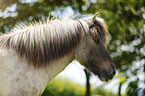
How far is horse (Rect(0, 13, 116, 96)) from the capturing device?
1.73 meters

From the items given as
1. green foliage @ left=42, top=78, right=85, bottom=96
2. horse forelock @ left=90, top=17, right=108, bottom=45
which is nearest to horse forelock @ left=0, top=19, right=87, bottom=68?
horse forelock @ left=90, top=17, right=108, bottom=45

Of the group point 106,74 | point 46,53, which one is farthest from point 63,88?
point 46,53

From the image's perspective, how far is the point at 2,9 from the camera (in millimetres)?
5191

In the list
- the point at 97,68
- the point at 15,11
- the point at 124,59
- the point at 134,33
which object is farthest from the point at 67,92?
the point at 97,68

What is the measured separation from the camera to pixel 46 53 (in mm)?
1974

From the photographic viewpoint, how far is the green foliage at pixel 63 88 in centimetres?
936

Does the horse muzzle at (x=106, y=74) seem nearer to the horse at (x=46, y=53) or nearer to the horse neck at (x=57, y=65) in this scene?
the horse at (x=46, y=53)

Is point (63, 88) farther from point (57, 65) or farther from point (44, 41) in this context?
point (44, 41)

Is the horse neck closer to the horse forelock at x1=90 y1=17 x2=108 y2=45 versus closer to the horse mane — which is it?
the horse mane

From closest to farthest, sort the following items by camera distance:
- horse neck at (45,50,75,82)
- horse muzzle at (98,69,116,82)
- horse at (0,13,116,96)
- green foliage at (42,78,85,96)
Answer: horse at (0,13,116,96) < horse neck at (45,50,75,82) < horse muzzle at (98,69,116,82) < green foliage at (42,78,85,96)

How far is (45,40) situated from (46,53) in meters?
0.18

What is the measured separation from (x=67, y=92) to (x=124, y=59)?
5.69 metres

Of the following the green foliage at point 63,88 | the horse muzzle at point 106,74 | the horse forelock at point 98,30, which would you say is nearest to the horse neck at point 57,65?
the horse forelock at point 98,30

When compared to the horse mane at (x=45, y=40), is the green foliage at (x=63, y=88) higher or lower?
lower
